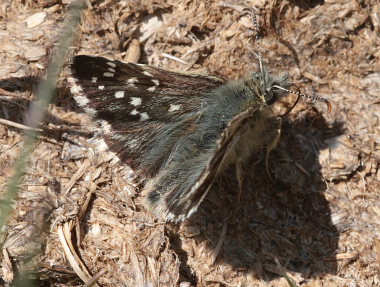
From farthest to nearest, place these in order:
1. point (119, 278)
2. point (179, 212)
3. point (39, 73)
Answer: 1. point (39, 73)
2. point (119, 278)
3. point (179, 212)

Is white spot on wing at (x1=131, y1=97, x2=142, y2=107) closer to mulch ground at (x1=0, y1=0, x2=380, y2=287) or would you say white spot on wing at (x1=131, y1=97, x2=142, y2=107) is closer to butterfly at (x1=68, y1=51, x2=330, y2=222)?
butterfly at (x1=68, y1=51, x2=330, y2=222)

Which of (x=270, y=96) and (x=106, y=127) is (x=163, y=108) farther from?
(x=270, y=96)

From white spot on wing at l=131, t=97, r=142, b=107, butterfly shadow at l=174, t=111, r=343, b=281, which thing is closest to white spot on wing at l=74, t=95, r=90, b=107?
white spot on wing at l=131, t=97, r=142, b=107

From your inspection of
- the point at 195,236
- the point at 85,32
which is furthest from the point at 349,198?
the point at 85,32

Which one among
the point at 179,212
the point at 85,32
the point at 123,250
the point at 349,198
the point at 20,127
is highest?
the point at 85,32


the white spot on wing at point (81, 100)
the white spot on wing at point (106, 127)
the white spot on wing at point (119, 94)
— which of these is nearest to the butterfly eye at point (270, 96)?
the white spot on wing at point (119, 94)

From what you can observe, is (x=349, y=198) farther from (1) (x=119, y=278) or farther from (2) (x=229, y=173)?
(1) (x=119, y=278)

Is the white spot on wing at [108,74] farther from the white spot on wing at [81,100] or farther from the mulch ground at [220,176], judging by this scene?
the mulch ground at [220,176]

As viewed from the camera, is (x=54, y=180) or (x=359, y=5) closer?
(x=54, y=180)
